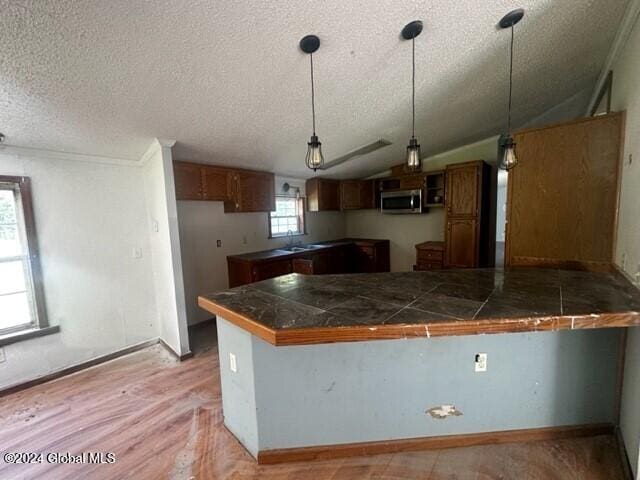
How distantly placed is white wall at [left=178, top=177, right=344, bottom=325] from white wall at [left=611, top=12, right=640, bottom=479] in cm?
377

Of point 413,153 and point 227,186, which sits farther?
point 227,186

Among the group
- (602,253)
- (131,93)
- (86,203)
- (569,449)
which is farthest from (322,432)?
(86,203)

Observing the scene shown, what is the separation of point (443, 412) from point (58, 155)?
362cm

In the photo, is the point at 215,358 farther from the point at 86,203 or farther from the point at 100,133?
the point at 100,133

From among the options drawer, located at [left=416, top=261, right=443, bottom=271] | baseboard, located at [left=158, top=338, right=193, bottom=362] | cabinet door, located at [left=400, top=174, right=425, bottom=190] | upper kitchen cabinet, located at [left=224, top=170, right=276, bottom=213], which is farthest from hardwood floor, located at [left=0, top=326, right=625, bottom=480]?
cabinet door, located at [left=400, top=174, right=425, bottom=190]

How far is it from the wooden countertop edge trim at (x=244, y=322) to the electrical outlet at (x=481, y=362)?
117cm

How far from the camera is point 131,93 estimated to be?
5.85 ft

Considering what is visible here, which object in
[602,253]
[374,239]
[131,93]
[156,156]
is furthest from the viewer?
[374,239]

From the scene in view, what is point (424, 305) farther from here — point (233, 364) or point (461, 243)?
point (461, 243)

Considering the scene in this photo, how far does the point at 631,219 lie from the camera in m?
1.59

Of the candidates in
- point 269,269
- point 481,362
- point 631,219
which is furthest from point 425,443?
point 269,269

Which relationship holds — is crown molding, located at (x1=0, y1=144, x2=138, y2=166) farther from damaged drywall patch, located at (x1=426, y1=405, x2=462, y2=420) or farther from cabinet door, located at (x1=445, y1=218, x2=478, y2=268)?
cabinet door, located at (x1=445, y1=218, x2=478, y2=268)

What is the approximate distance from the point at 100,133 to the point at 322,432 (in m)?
2.73

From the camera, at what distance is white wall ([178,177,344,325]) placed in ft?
11.2
